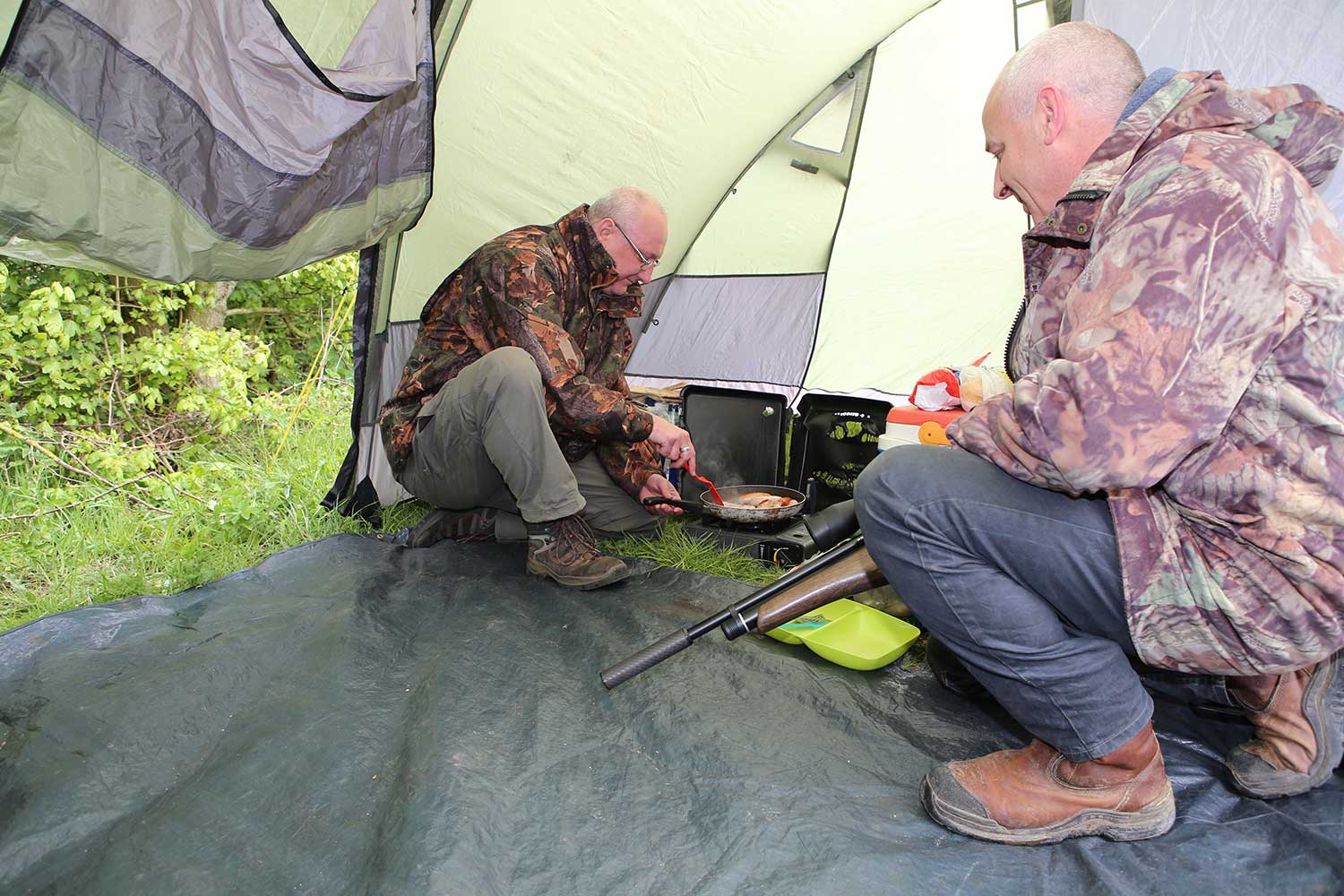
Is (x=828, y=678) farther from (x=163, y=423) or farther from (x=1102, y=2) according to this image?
(x=163, y=423)

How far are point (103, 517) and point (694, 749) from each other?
2.64 m

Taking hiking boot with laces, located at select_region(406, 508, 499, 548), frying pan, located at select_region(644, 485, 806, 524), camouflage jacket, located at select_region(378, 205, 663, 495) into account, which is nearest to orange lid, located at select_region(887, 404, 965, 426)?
frying pan, located at select_region(644, 485, 806, 524)

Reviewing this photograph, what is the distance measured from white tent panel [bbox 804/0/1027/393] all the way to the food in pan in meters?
1.08

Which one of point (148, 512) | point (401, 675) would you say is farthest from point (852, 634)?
point (148, 512)

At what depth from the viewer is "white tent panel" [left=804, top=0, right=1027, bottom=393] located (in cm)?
321

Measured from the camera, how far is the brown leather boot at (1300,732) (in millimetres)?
1323

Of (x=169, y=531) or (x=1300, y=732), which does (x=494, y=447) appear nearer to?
(x=169, y=531)

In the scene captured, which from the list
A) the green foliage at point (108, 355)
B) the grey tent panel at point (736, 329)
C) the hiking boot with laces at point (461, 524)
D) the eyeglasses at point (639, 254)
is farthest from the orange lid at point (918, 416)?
the green foliage at point (108, 355)

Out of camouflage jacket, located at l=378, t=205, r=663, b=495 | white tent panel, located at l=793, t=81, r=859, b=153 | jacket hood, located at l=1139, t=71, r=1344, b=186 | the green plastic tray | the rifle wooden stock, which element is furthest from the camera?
white tent panel, located at l=793, t=81, r=859, b=153

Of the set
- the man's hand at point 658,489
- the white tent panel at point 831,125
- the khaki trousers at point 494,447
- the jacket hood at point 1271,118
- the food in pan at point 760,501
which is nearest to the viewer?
the jacket hood at point 1271,118

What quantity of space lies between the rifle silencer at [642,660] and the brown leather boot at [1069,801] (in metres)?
0.61

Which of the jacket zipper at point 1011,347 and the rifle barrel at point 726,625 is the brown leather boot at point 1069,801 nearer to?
the rifle barrel at point 726,625

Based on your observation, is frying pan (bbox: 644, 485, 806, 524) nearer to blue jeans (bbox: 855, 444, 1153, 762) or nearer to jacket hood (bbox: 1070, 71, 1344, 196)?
blue jeans (bbox: 855, 444, 1153, 762)

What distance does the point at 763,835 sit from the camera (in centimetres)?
127
